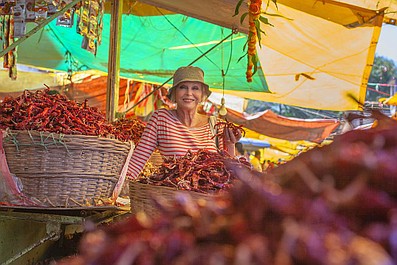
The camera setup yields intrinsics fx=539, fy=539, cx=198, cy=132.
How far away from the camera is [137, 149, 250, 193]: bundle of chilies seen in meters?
2.29

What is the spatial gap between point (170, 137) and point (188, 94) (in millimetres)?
385

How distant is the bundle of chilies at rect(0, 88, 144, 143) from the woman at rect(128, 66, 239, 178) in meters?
0.59

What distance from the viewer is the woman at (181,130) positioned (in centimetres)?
376

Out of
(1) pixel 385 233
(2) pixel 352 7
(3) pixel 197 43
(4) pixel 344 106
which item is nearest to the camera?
(1) pixel 385 233

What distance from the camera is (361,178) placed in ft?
2.39

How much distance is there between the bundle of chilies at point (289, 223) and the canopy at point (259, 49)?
3875 mm

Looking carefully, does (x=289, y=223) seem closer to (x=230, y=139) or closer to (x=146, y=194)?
(x=146, y=194)

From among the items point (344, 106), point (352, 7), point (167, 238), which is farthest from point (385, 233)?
point (344, 106)

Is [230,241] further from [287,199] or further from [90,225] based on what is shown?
[90,225]

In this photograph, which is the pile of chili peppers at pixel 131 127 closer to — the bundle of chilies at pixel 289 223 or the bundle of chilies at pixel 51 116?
the bundle of chilies at pixel 51 116

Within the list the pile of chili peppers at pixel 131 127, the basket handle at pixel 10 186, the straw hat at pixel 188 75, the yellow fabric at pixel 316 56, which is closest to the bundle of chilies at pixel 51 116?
the basket handle at pixel 10 186

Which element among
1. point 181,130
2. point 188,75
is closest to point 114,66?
point 188,75

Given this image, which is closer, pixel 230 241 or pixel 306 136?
pixel 230 241

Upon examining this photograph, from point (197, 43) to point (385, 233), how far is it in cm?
851
